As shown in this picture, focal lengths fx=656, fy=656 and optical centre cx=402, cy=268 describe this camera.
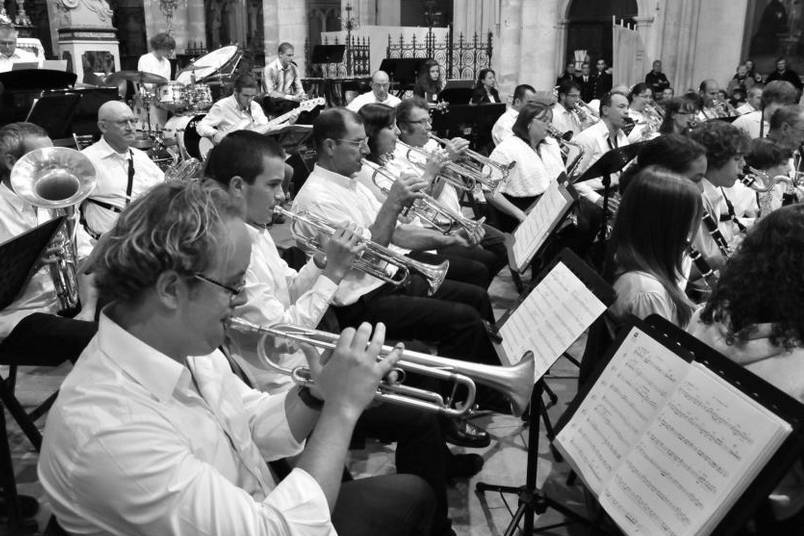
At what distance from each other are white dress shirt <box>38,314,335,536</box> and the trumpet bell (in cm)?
212

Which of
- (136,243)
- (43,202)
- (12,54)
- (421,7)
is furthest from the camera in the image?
(421,7)

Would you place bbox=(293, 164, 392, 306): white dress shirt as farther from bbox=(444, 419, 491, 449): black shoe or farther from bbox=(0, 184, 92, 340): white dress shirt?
bbox=(0, 184, 92, 340): white dress shirt

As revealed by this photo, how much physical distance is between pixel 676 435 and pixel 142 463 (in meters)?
1.20

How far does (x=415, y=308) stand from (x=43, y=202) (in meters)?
1.94

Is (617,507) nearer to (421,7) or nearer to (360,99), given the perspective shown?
(360,99)

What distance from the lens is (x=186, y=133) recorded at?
8500 mm

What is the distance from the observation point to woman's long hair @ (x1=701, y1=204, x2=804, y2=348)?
198cm

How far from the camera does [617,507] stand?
1.65m

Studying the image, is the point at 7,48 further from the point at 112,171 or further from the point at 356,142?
the point at 356,142

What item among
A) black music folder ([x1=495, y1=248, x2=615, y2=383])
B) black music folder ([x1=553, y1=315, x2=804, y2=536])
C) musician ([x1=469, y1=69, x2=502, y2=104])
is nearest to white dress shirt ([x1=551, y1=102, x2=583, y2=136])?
musician ([x1=469, y1=69, x2=502, y2=104])

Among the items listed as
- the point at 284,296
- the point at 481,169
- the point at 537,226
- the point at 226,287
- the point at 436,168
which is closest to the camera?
the point at 226,287

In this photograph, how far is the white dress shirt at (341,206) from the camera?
356 centimetres

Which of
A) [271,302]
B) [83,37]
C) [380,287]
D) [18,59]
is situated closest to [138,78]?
[18,59]

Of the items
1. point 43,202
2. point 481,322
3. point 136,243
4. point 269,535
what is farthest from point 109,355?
point 481,322
